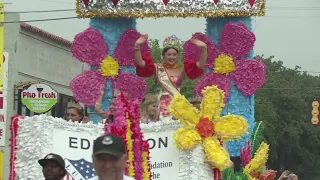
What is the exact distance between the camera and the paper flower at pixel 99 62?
30.3 feet

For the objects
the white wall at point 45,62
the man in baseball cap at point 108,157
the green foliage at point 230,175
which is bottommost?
the white wall at point 45,62

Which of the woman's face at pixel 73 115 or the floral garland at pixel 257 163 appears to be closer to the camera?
the woman's face at pixel 73 115

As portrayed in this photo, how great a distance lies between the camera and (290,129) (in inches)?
1971

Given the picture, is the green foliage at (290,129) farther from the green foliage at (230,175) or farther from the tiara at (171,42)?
the green foliage at (230,175)

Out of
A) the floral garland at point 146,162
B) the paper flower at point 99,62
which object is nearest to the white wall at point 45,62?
the paper flower at point 99,62

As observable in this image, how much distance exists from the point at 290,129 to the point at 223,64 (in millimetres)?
41546

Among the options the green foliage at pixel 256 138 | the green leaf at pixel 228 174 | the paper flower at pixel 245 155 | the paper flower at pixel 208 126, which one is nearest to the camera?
the paper flower at pixel 208 126

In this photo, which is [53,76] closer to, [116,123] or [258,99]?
[258,99]

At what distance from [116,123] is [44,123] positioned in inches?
27.9

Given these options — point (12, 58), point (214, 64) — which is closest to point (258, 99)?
point (12, 58)

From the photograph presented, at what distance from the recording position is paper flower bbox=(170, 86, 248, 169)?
6.89 meters

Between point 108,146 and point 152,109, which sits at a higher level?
point 108,146

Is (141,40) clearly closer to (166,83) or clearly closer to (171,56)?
(171,56)

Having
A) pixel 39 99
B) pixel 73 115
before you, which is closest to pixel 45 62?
pixel 39 99
